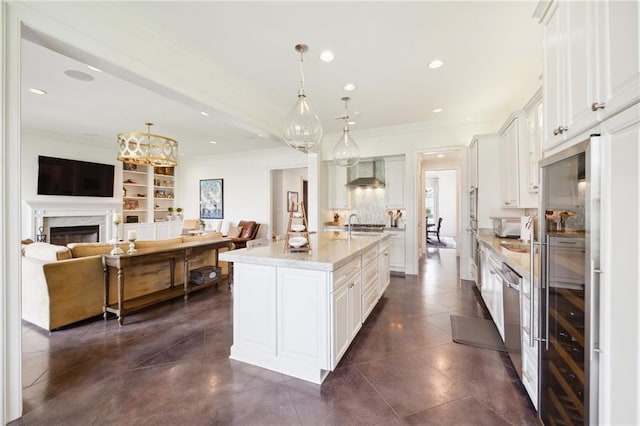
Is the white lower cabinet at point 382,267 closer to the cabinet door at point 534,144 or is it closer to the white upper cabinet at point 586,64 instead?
the cabinet door at point 534,144

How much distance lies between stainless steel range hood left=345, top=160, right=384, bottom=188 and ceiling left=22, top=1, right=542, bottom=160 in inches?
42.1

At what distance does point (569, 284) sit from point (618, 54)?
0.97 m

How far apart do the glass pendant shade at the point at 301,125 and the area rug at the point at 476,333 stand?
8.23 ft

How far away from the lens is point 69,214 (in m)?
6.25

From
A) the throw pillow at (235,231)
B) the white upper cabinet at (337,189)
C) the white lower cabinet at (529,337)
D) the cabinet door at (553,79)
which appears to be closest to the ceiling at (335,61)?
the cabinet door at (553,79)

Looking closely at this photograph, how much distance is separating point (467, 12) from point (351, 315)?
277 centimetres

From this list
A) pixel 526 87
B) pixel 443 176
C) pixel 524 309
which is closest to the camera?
pixel 524 309

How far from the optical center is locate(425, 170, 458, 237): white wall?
11.7 meters

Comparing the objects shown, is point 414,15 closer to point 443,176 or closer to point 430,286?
point 430,286

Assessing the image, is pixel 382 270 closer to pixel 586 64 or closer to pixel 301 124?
pixel 301 124

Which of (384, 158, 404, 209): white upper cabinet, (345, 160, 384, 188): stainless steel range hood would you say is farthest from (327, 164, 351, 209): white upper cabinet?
(384, 158, 404, 209): white upper cabinet

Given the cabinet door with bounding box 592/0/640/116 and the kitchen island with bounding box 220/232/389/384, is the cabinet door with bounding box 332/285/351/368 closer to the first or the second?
the kitchen island with bounding box 220/232/389/384

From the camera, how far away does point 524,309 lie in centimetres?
187

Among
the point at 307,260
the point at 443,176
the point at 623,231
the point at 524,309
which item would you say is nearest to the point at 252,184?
the point at 307,260
